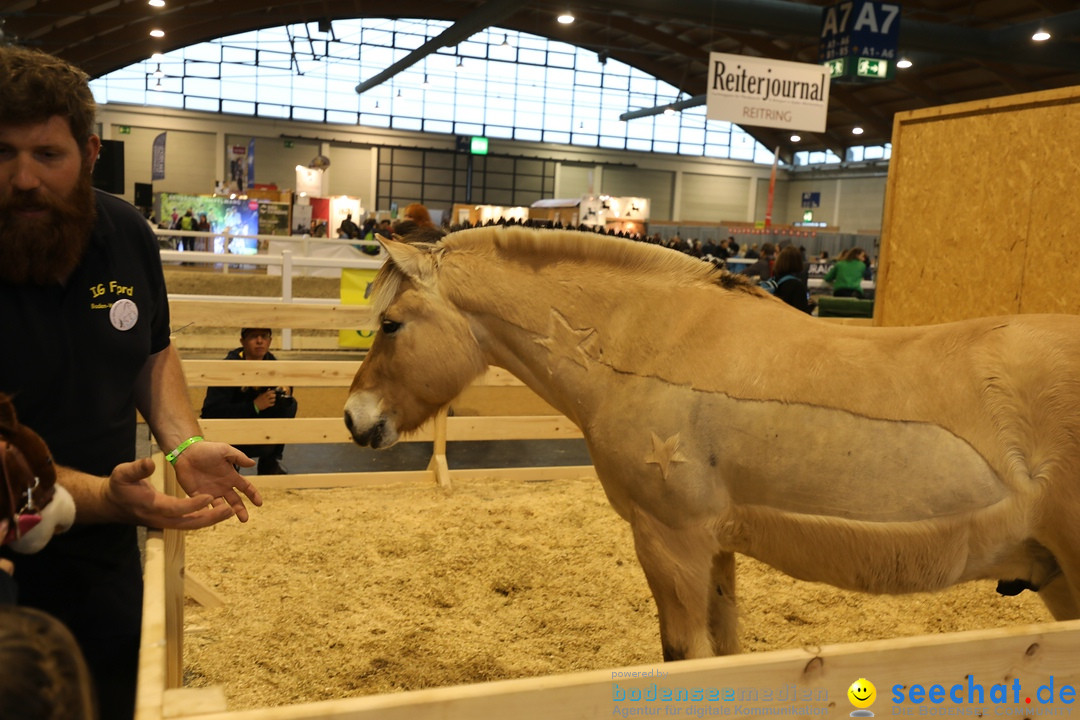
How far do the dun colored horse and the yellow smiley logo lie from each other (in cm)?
83

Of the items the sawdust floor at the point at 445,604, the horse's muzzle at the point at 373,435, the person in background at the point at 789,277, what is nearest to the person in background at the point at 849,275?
the person in background at the point at 789,277

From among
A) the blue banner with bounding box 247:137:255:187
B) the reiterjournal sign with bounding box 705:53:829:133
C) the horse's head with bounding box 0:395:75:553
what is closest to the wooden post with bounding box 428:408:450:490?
the horse's head with bounding box 0:395:75:553

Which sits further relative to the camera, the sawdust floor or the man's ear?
the sawdust floor

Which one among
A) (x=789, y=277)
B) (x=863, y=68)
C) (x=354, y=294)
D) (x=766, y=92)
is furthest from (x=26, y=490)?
(x=863, y=68)

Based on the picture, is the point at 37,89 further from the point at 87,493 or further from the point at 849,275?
the point at 849,275

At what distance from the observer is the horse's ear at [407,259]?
102 inches

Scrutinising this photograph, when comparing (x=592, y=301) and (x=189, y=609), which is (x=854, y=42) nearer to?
(x=592, y=301)

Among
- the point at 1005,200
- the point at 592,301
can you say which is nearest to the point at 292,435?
the point at 592,301

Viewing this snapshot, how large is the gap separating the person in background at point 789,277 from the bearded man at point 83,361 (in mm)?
6356

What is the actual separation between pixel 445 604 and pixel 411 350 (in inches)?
69.8

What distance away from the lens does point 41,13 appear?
20.5 m

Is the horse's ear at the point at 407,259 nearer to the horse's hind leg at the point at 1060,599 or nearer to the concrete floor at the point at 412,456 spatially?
the horse's hind leg at the point at 1060,599

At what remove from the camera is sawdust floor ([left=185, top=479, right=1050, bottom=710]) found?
3.27 m

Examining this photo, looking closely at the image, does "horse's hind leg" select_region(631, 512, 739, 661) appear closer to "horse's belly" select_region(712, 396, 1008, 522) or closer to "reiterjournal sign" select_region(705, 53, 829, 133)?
"horse's belly" select_region(712, 396, 1008, 522)
